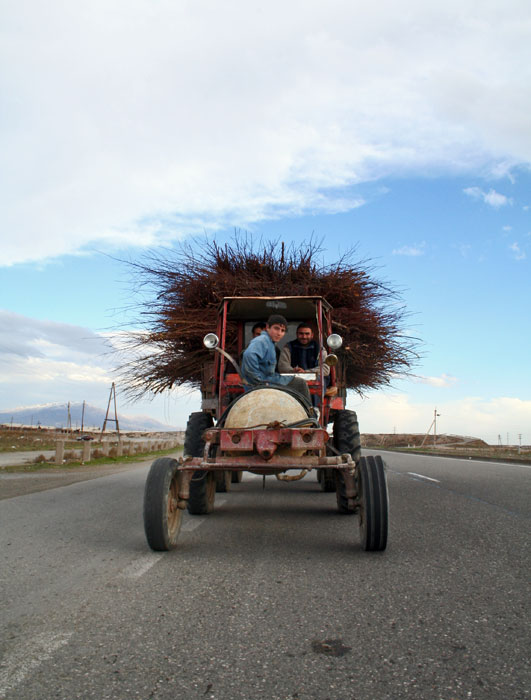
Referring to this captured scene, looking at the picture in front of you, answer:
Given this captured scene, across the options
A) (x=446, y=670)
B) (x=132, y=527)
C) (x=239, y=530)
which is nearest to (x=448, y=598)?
(x=446, y=670)

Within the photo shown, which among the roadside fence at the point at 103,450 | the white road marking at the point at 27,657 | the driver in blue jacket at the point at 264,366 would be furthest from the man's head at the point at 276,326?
the roadside fence at the point at 103,450

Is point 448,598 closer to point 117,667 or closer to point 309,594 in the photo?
point 309,594

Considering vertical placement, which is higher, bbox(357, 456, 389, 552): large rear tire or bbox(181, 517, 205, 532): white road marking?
bbox(357, 456, 389, 552): large rear tire

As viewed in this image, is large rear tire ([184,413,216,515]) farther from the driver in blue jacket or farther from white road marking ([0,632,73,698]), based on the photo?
white road marking ([0,632,73,698])

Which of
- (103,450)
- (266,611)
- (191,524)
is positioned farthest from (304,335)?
(103,450)

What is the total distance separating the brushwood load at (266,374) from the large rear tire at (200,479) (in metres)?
0.01

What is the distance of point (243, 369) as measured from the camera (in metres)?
5.70

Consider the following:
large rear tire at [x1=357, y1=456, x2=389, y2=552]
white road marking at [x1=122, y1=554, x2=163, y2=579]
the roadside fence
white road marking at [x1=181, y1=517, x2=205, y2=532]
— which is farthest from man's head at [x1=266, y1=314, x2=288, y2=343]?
the roadside fence

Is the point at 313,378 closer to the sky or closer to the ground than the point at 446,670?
closer to the sky

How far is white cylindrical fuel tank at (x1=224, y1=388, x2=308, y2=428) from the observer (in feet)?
16.2

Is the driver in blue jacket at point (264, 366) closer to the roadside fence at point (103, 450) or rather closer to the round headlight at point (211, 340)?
the round headlight at point (211, 340)

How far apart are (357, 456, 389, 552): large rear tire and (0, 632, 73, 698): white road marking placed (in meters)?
2.38

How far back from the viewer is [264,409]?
5.00 m

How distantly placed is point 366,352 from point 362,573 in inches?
213
